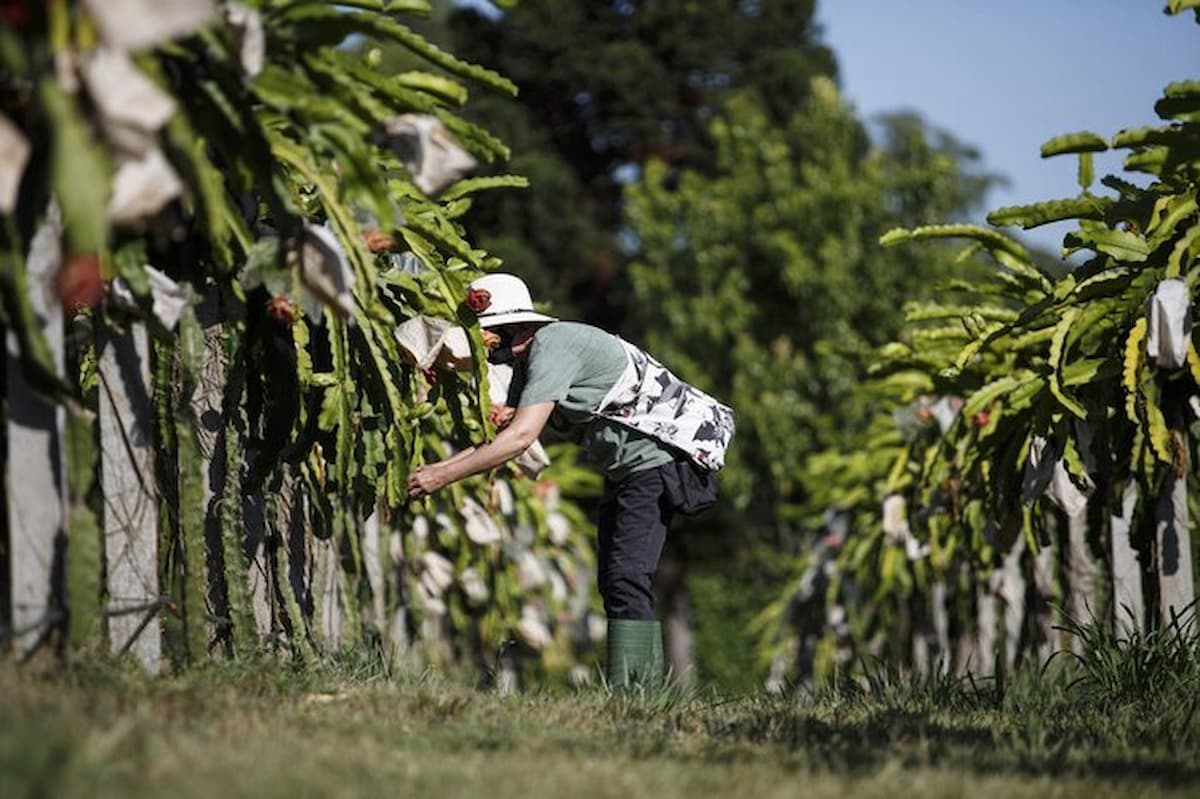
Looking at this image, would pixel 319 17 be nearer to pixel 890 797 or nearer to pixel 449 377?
pixel 449 377

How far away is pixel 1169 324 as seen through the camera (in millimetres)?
5312

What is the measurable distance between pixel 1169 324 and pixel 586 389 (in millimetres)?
2019

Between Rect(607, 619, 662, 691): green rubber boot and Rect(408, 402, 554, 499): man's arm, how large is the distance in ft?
2.72

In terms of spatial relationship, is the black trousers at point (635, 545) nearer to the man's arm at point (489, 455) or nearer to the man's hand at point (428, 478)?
the man's arm at point (489, 455)

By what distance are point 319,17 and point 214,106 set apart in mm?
347

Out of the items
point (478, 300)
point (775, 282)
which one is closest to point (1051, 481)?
point (478, 300)

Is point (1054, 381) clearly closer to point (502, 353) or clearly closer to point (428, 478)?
point (502, 353)

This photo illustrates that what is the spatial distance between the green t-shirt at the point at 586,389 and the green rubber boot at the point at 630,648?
57 centimetres

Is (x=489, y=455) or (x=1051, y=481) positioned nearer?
(x=489, y=455)

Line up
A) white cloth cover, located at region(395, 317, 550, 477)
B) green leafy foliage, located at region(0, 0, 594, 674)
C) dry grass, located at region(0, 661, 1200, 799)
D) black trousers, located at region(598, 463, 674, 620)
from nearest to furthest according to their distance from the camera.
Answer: dry grass, located at region(0, 661, 1200, 799)
green leafy foliage, located at region(0, 0, 594, 674)
white cloth cover, located at region(395, 317, 550, 477)
black trousers, located at region(598, 463, 674, 620)

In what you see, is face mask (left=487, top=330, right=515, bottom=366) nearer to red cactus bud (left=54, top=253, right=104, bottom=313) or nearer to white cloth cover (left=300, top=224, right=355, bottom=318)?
white cloth cover (left=300, top=224, right=355, bottom=318)

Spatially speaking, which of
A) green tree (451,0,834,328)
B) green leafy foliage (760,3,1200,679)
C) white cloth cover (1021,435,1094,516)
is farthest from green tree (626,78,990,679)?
white cloth cover (1021,435,1094,516)

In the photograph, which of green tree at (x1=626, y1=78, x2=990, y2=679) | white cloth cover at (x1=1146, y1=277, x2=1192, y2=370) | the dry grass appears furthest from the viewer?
green tree at (x1=626, y1=78, x2=990, y2=679)

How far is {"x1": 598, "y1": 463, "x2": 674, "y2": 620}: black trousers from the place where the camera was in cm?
603
